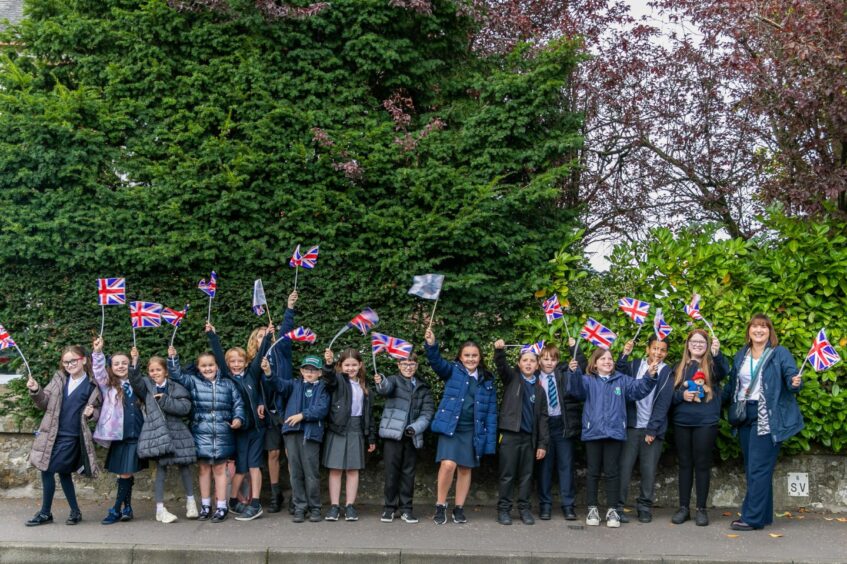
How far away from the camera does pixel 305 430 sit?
834 cm

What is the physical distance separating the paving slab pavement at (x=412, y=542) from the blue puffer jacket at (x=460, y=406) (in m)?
0.84

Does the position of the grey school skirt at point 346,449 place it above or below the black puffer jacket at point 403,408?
below

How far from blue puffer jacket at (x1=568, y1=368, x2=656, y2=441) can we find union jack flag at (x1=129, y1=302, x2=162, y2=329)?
4.32m

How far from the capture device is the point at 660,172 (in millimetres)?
11195

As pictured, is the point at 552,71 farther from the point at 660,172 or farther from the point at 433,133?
the point at 660,172

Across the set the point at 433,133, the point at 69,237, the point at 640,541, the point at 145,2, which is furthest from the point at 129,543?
the point at 145,2

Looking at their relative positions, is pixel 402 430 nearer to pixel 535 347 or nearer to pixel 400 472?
pixel 400 472

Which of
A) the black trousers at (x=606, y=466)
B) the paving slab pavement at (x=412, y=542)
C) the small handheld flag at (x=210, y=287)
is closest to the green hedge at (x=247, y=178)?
the small handheld flag at (x=210, y=287)

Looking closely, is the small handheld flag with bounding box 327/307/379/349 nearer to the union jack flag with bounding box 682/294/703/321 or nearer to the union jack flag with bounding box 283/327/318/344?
the union jack flag with bounding box 283/327/318/344

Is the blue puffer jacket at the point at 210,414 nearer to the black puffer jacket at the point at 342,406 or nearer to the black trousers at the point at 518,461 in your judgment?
the black puffer jacket at the point at 342,406

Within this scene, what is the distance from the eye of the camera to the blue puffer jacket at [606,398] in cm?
820

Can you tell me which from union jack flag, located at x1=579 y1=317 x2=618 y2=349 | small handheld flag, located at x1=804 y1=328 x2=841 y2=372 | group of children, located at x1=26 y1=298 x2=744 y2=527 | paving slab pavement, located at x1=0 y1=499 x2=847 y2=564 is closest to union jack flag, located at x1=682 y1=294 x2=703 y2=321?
group of children, located at x1=26 y1=298 x2=744 y2=527

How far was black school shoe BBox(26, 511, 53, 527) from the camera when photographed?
802cm

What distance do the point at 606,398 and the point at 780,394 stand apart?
162cm
